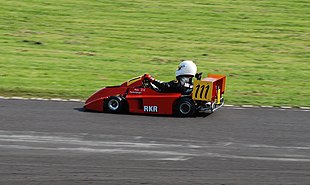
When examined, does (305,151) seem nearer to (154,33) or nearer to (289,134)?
(289,134)

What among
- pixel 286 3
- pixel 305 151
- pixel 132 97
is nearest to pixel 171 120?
pixel 132 97

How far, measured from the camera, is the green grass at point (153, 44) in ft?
59.1

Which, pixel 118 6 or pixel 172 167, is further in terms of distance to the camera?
pixel 118 6

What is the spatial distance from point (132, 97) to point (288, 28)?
12.4 meters

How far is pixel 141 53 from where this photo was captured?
22.1 meters

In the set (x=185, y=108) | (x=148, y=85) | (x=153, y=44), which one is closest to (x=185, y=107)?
(x=185, y=108)

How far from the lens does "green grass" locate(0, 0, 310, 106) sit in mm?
18016

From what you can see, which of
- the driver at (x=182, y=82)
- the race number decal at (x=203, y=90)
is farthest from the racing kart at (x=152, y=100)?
the driver at (x=182, y=82)

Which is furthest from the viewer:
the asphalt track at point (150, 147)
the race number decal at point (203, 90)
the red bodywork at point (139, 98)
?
the red bodywork at point (139, 98)

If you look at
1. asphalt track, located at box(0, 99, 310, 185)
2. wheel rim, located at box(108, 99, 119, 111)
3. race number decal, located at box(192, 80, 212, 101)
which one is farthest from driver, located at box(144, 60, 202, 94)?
wheel rim, located at box(108, 99, 119, 111)

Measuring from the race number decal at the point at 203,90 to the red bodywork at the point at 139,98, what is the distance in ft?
1.42

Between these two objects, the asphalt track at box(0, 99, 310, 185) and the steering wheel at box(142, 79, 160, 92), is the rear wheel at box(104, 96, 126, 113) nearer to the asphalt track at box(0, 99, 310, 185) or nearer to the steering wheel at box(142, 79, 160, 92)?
the asphalt track at box(0, 99, 310, 185)

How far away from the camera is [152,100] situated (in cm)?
1407

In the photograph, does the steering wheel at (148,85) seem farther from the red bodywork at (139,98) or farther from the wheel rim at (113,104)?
the wheel rim at (113,104)
